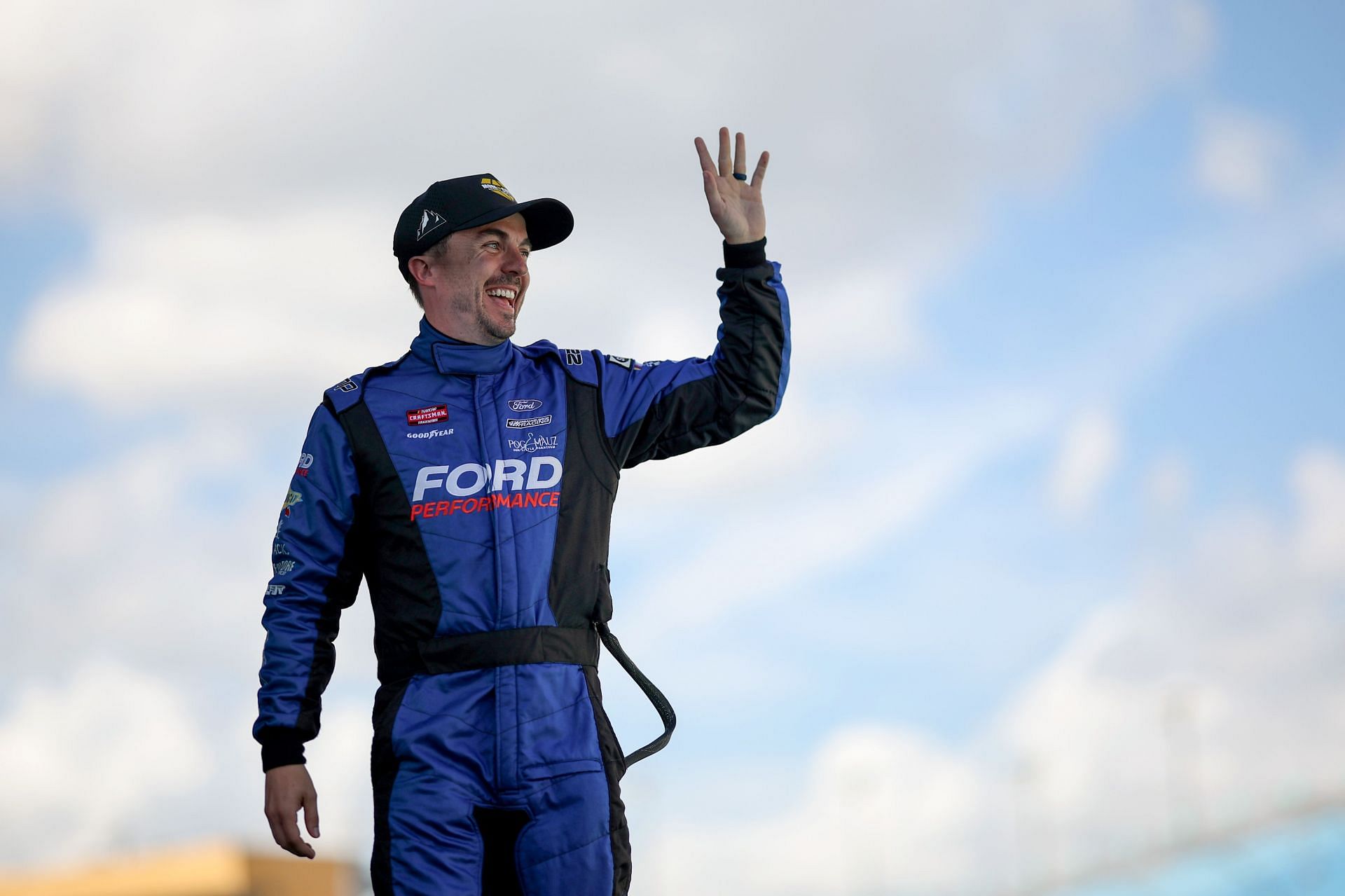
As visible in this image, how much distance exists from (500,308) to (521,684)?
1201mm

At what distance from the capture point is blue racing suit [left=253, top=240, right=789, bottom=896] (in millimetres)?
4145

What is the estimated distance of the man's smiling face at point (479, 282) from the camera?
15.5 feet

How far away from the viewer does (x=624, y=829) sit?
4.25 metres

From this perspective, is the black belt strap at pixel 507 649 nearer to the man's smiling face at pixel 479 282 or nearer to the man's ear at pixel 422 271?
the man's smiling face at pixel 479 282

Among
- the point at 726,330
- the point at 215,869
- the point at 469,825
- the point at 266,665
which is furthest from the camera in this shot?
the point at 215,869

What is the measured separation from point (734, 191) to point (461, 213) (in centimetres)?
85

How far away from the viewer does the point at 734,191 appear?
4.80 meters

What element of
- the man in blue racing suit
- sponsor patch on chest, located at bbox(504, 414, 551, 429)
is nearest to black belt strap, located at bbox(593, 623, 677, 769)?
the man in blue racing suit

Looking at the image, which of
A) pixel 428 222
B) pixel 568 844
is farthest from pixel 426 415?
pixel 568 844

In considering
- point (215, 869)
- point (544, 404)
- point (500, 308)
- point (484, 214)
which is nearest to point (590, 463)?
point (544, 404)

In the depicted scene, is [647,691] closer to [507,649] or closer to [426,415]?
[507,649]

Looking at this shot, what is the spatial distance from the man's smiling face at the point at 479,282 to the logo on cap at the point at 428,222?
61mm

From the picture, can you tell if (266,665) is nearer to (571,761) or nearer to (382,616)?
(382,616)

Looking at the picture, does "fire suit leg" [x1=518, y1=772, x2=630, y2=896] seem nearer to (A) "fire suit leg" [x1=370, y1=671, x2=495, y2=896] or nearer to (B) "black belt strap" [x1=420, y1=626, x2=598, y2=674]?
(A) "fire suit leg" [x1=370, y1=671, x2=495, y2=896]
